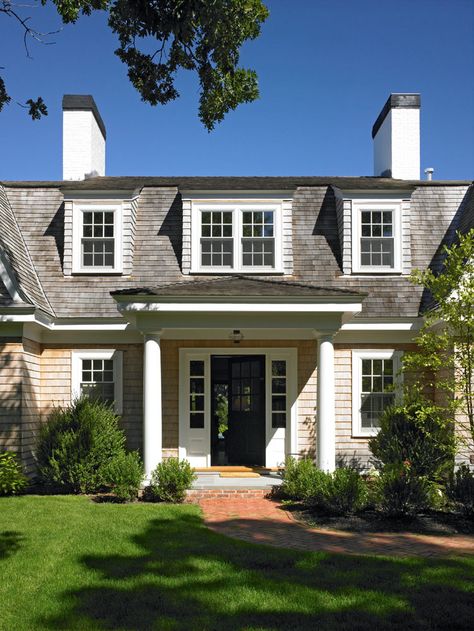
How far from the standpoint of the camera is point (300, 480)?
35.6 feet

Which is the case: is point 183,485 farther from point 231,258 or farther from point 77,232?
point 77,232

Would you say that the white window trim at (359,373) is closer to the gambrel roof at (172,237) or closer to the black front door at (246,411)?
the gambrel roof at (172,237)

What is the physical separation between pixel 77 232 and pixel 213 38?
25.2ft

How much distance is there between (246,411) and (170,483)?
3.75 meters

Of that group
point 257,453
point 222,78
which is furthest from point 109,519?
point 222,78

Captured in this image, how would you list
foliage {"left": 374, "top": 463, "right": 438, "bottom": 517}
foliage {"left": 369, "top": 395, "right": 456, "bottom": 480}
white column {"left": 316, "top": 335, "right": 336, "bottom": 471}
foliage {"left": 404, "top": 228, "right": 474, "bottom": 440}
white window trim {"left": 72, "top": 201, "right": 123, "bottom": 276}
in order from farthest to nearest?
white window trim {"left": 72, "top": 201, "right": 123, "bottom": 276} < white column {"left": 316, "top": 335, "right": 336, "bottom": 471} < foliage {"left": 369, "top": 395, "right": 456, "bottom": 480} < foliage {"left": 374, "top": 463, "right": 438, "bottom": 517} < foliage {"left": 404, "top": 228, "right": 474, "bottom": 440}

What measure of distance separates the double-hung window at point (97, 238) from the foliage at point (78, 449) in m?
3.42

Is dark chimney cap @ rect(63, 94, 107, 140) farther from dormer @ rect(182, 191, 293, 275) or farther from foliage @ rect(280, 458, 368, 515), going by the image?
foliage @ rect(280, 458, 368, 515)

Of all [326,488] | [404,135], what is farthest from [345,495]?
[404,135]

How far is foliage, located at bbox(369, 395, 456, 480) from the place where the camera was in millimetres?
10430

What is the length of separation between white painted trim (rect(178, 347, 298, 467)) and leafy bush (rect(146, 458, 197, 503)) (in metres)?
2.66

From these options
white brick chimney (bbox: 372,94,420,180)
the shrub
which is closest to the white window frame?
white brick chimney (bbox: 372,94,420,180)

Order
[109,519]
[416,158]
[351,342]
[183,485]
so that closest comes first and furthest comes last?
[109,519]
[183,485]
[351,342]
[416,158]

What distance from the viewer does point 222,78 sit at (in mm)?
8266
